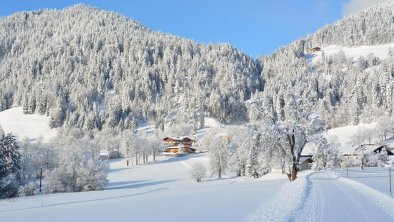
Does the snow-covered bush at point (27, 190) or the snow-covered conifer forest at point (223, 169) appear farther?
the snow-covered bush at point (27, 190)

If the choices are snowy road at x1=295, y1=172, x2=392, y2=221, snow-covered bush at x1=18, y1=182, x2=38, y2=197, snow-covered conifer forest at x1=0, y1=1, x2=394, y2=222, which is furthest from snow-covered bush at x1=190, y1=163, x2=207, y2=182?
snowy road at x1=295, y1=172, x2=392, y2=221

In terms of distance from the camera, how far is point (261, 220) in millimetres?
18781

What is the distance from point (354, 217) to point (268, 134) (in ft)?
77.4

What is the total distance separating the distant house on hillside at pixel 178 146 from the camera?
158913 mm

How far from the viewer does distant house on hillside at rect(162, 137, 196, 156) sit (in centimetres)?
15891

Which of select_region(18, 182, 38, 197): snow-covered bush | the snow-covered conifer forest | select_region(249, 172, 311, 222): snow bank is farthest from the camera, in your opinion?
select_region(18, 182, 38, 197): snow-covered bush

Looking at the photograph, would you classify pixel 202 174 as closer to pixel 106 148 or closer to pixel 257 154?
pixel 257 154

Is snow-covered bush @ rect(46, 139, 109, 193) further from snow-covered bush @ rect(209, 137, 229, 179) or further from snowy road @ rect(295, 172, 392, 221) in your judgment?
snowy road @ rect(295, 172, 392, 221)

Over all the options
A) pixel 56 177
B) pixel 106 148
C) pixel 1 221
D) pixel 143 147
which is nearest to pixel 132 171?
pixel 143 147

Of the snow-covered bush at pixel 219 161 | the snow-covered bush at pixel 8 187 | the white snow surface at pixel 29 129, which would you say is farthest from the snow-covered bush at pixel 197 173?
the white snow surface at pixel 29 129

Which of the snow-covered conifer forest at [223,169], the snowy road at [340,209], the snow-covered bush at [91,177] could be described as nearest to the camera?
the snowy road at [340,209]

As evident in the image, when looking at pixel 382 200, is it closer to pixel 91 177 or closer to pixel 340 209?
pixel 340 209

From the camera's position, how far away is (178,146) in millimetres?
161125

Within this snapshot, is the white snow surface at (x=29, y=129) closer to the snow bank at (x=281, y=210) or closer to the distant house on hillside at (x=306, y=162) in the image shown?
the distant house on hillside at (x=306, y=162)
